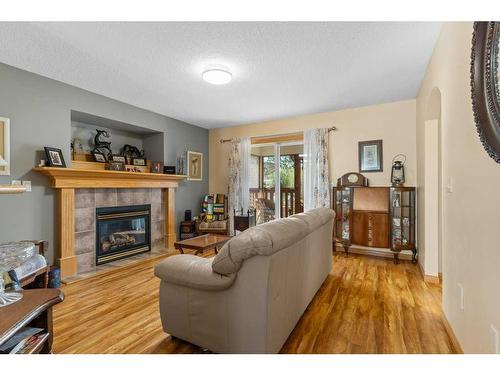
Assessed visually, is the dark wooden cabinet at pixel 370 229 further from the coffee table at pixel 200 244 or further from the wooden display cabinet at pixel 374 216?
the coffee table at pixel 200 244

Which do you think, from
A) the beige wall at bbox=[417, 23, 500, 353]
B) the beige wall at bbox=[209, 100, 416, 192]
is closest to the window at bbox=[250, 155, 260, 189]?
the beige wall at bbox=[209, 100, 416, 192]

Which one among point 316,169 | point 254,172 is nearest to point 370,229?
point 316,169

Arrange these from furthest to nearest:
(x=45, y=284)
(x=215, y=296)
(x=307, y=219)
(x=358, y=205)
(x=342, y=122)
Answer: (x=342, y=122), (x=358, y=205), (x=45, y=284), (x=307, y=219), (x=215, y=296)

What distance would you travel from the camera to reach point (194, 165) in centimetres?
537

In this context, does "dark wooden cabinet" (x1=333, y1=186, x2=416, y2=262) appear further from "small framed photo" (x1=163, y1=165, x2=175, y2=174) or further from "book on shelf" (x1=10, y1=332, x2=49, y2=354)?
"book on shelf" (x1=10, y1=332, x2=49, y2=354)

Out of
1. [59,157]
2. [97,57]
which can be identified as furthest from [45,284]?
[97,57]

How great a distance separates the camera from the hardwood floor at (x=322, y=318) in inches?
69.6

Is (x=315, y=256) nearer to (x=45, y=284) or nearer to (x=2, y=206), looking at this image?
(x=45, y=284)

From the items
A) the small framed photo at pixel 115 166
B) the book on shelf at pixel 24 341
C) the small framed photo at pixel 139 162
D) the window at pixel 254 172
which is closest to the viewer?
the book on shelf at pixel 24 341

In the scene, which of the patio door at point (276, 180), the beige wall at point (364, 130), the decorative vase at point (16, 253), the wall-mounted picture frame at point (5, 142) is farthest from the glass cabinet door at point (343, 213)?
the wall-mounted picture frame at point (5, 142)

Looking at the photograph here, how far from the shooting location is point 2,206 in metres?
2.71

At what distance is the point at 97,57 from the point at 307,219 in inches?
104

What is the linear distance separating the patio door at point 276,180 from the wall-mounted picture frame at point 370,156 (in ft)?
4.01

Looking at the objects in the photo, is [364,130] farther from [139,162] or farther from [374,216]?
[139,162]
